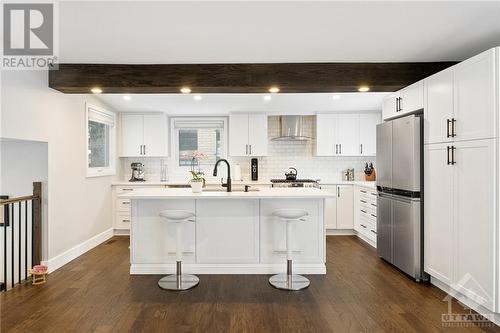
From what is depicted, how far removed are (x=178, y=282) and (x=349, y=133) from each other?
414cm

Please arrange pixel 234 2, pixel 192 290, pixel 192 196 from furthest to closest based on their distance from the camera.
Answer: pixel 192 196, pixel 192 290, pixel 234 2

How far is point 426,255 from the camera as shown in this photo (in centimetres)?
344

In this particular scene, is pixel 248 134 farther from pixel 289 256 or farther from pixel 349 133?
pixel 289 256

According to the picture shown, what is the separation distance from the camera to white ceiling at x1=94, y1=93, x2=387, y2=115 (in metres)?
5.27

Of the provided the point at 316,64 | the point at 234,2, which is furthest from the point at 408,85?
the point at 234,2

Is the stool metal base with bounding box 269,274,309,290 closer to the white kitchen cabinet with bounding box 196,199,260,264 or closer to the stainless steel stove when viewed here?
the white kitchen cabinet with bounding box 196,199,260,264

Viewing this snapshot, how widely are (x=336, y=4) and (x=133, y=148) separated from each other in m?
4.75

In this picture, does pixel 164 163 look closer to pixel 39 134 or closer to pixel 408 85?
pixel 39 134

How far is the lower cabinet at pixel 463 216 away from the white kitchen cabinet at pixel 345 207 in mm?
2327

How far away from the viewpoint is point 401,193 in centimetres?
374

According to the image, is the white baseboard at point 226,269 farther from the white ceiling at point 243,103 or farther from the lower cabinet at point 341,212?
the white ceiling at point 243,103

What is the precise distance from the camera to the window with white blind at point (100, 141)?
509 cm

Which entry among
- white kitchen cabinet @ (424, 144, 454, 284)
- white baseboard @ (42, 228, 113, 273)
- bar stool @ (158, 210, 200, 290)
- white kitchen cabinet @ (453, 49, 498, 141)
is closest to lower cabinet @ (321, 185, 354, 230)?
white kitchen cabinet @ (424, 144, 454, 284)

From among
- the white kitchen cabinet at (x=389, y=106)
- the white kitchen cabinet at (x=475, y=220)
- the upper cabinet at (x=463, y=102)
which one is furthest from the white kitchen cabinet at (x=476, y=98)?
the white kitchen cabinet at (x=389, y=106)
